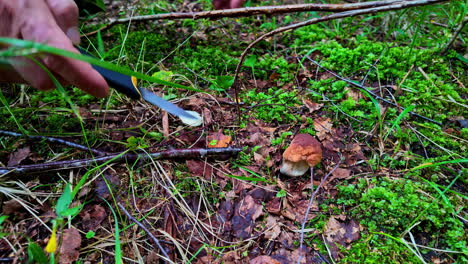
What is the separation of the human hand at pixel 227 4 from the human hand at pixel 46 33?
4.92 feet

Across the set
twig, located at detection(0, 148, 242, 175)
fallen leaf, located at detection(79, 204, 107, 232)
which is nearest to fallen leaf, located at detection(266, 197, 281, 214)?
twig, located at detection(0, 148, 242, 175)

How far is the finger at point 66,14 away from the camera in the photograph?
1662mm

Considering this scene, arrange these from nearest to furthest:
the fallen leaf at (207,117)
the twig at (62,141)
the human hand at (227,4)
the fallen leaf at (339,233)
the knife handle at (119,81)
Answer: the fallen leaf at (339,233) < the knife handle at (119,81) < the twig at (62,141) < the fallen leaf at (207,117) < the human hand at (227,4)

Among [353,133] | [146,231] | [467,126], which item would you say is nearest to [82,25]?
[146,231]

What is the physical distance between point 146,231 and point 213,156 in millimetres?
718

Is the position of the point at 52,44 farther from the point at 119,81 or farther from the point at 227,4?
the point at 227,4

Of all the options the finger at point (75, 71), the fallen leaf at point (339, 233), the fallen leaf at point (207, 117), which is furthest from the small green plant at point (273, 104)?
the finger at point (75, 71)

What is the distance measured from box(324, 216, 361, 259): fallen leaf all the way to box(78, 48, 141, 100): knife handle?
1.59 meters

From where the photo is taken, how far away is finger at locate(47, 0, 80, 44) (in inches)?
65.4

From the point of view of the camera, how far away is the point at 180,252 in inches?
67.4

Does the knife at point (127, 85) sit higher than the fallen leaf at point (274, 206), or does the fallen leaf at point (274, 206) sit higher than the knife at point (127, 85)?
the knife at point (127, 85)

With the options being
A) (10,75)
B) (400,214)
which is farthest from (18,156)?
(400,214)

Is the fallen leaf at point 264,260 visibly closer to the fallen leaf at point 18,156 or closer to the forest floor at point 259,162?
the forest floor at point 259,162

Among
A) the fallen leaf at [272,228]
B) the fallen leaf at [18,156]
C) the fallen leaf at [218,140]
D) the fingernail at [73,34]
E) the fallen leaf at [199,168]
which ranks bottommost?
the fallen leaf at [272,228]
